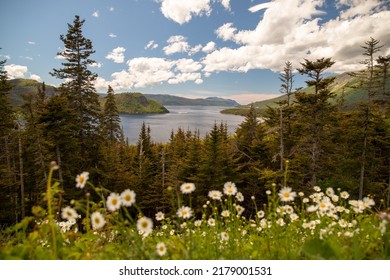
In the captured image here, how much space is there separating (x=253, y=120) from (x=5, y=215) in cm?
2098

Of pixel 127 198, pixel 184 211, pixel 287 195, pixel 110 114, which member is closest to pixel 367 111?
pixel 287 195

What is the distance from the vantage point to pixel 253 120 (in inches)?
967

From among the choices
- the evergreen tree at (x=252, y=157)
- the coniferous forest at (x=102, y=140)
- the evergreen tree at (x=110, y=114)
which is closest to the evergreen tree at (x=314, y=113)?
the coniferous forest at (x=102, y=140)

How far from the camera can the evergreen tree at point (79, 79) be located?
1634cm

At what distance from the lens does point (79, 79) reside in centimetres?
1666

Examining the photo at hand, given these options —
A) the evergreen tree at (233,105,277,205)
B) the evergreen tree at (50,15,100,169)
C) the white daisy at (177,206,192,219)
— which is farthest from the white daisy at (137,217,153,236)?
the evergreen tree at (233,105,277,205)

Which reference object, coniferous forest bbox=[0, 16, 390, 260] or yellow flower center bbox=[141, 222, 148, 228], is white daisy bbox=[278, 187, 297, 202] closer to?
yellow flower center bbox=[141, 222, 148, 228]

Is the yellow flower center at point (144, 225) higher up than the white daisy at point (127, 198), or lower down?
lower down

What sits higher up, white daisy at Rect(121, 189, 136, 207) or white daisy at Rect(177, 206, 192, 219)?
white daisy at Rect(121, 189, 136, 207)

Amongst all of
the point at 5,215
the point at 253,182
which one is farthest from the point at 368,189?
the point at 5,215

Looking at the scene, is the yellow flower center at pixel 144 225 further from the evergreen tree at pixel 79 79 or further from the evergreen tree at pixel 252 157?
the evergreen tree at pixel 252 157

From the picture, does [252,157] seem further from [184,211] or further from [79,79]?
[184,211]

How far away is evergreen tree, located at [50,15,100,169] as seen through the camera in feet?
53.6
